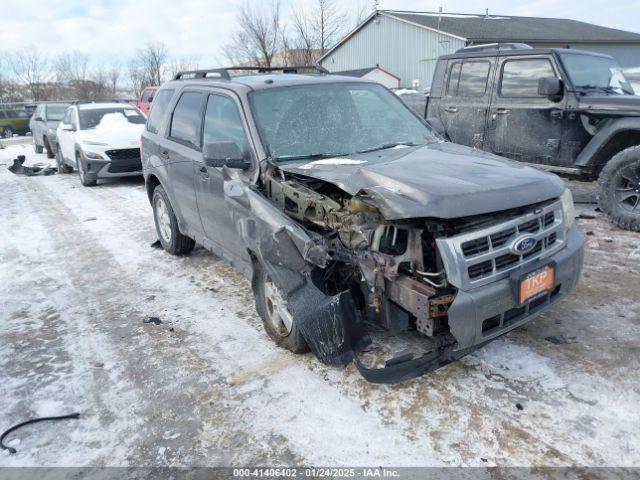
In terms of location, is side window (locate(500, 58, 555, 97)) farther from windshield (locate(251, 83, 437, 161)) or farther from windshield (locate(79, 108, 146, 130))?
windshield (locate(79, 108, 146, 130))

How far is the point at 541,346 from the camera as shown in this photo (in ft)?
11.7

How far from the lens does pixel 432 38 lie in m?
27.6

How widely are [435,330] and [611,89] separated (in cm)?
569

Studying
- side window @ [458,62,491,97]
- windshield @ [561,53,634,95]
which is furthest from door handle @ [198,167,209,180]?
windshield @ [561,53,634,95]

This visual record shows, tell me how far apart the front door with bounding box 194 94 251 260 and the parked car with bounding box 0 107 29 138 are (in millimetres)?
31018

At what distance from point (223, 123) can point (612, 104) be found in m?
4.80

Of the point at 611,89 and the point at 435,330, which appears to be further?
the point at 611,89

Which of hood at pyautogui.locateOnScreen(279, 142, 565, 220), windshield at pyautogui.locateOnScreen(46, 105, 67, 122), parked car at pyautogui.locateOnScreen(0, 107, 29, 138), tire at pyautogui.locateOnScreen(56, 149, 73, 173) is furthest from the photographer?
parked car at pyautogui.locateOnScreen(0, 107, 29, 138)

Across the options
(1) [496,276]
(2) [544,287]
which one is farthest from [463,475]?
(2) [544,287]

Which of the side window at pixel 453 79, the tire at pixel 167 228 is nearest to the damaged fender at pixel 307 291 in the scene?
the tire at pixel 167 228

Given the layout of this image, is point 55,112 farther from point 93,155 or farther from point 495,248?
point 495,248

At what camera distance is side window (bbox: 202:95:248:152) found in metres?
4.09

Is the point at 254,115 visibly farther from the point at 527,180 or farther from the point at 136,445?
the point at 136,445

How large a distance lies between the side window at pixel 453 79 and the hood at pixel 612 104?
1881 millimetres
